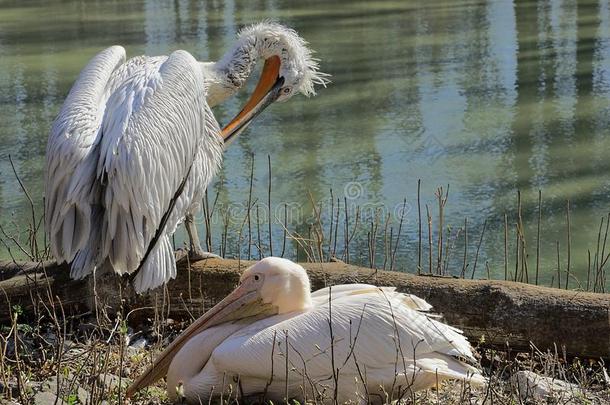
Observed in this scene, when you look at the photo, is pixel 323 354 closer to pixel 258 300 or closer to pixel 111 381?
pixel 258 300

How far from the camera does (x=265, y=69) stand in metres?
5.81

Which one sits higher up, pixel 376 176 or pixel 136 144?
pixel 136 144

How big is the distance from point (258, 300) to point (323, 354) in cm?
40

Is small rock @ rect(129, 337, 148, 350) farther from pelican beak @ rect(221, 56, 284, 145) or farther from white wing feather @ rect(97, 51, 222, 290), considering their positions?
pelican beak @ rect(221, 56, 284, 145)

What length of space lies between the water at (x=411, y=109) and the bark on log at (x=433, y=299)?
1.85 meters

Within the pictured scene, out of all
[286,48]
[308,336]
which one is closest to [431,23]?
[286,48]

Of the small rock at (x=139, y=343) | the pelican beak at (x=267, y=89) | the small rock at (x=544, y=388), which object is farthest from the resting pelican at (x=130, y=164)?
the small rock at (x=544, y=388)

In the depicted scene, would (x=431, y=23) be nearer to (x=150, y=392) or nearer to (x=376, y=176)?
(x=376, y=176)

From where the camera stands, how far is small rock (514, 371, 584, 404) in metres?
3.54

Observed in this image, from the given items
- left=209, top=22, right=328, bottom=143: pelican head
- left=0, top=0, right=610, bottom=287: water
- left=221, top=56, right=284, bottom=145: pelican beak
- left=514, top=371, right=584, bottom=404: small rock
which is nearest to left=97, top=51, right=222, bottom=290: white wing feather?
left=209, top=22, right=328, bottom=143: pelican head

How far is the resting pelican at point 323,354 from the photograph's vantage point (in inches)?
139

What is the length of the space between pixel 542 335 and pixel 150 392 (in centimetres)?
155

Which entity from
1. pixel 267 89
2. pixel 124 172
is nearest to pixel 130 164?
pixel 124 172

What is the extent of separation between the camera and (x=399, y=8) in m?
14.7
